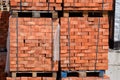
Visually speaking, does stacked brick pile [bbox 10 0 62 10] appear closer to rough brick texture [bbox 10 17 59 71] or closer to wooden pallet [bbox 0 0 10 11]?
rough brick texture [bbox 10 17 59 71]

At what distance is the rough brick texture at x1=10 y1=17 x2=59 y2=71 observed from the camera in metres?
4.95

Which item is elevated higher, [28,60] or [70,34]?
[70,34]

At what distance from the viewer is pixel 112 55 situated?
607 centimetres

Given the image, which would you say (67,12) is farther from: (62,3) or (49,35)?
(49,35)

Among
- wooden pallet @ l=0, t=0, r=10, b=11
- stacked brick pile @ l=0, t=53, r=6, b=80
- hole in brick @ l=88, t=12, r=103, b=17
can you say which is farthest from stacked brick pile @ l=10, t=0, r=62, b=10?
wooden pallet @ l=0, t=0, r=10, b=11

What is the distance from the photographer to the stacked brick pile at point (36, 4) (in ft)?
16.2

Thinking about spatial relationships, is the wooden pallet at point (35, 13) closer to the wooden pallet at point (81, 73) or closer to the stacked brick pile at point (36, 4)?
the stacked brick pile at point (36, 4)

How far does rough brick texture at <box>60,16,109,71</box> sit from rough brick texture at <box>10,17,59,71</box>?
0.20 metres

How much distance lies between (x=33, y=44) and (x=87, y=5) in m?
1.13

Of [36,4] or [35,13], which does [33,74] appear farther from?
[36,4]

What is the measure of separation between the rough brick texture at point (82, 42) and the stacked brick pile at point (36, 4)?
29 centimetres

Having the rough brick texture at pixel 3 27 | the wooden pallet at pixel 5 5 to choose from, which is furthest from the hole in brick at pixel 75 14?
the wooden pallet at pixel 5 5

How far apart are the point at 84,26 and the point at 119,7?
148cm

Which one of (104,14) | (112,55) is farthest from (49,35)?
(112,55)
